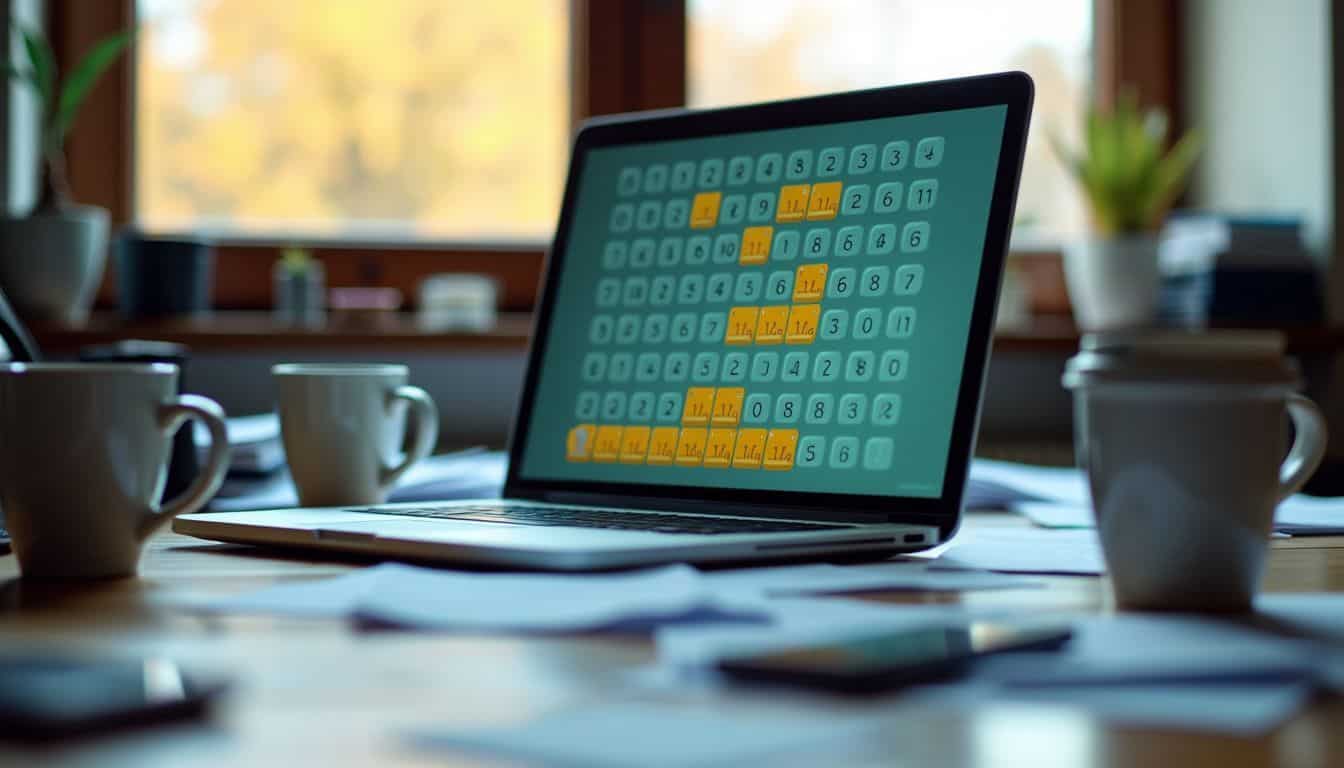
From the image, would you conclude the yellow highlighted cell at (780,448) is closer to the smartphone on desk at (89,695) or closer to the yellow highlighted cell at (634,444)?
the yellow highlighted cell at (634,444)

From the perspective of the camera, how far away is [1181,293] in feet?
7.16

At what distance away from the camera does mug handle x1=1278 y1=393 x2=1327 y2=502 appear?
0.60 metres

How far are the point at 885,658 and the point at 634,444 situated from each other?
18.7 inches

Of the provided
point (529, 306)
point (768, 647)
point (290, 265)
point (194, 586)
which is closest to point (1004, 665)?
point (768, 647)

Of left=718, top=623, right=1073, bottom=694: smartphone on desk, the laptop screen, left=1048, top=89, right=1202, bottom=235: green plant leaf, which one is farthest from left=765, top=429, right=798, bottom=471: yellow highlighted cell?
left=1048, top=89, right=1202, bottom=235: green plant leaf

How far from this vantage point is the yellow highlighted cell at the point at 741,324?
860mm

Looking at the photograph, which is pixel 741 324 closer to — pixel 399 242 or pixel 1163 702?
pixel 1163 702

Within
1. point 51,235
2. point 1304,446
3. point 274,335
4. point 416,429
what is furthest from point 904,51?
point 1304,446

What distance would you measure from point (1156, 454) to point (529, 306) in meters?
1.76

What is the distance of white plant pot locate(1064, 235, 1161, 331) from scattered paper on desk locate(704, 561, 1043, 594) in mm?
1497

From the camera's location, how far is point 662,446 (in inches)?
34.7

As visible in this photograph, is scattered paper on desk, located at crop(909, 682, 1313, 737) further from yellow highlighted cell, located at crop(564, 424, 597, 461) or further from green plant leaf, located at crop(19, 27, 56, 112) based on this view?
green plant leaf, located at crop(19, 27, 56, 112)

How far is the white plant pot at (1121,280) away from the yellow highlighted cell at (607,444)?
1.34m

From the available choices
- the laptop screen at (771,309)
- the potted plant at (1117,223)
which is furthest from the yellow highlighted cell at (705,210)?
the potted plant at (1117,223)
